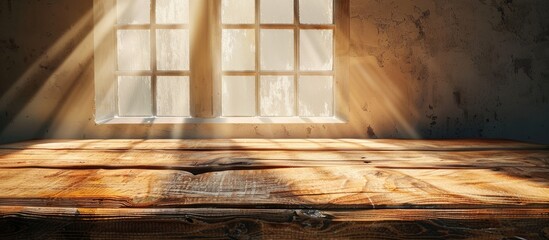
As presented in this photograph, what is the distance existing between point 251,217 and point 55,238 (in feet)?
1.37

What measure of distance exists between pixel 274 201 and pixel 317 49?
6.29 feet

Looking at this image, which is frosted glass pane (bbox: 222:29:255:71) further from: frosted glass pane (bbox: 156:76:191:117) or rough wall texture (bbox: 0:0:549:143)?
rough wall texture (bbox: 0:0:549:143)

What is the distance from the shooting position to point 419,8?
2414 millimetres

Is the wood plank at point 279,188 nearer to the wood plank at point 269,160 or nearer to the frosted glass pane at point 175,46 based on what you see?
the wood plank at point 269,160

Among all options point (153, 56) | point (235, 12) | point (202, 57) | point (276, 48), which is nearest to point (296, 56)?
point (276, 48)

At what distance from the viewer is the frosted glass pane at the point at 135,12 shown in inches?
103

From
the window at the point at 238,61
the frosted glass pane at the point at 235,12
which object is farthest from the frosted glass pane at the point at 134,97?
the frosted glass pane at the point at 235,12

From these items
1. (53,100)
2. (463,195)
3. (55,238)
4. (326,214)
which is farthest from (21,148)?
(463,195)

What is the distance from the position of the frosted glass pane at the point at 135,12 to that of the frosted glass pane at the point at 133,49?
0.24 feet

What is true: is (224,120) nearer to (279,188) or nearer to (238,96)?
(238,96)

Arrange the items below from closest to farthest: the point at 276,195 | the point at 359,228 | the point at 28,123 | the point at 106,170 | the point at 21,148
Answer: the point at 359,228, the point at 276,195, the point at 106,170, the point at 21,148, the point at 28,123

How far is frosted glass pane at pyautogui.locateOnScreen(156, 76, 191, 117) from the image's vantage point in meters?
2.62

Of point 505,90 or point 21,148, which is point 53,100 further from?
point 505,90

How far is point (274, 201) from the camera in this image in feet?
2.83
